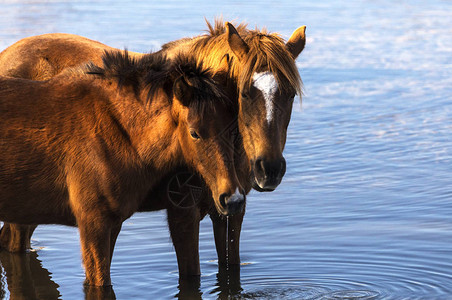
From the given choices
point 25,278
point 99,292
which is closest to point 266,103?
point 99,292

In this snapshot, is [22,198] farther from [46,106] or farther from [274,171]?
[274,171]

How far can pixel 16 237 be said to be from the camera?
23.5 ft

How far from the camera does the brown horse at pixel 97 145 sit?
17.4 feet

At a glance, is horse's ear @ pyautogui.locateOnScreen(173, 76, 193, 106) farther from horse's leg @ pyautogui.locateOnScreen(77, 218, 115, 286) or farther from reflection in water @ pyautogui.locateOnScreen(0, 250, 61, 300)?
reflection in water @ pyautogui.locateOnScreen(0, 250, 61, 300)

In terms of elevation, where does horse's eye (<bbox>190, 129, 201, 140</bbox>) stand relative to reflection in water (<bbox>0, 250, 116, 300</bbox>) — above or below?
above

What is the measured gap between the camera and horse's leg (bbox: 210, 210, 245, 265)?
6520 millimetres

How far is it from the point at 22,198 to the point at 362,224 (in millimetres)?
3372

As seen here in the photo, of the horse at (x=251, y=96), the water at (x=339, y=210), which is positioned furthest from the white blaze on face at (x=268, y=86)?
the water at (x=339, y=210)

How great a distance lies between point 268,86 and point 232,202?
2.57ft

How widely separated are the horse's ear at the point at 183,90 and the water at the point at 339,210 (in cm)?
172

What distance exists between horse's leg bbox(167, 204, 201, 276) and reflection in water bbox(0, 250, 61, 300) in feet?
3.14

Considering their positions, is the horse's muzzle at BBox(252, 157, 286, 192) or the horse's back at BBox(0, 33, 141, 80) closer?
the horse's muzzle at BBox(252, 157, 286, 192)

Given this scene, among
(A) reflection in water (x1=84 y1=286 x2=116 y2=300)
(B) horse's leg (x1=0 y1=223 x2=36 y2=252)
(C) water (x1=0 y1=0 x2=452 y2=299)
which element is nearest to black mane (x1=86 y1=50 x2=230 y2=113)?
(A) reflection in water (x1=84 y1=286 x2=116 y2=300)

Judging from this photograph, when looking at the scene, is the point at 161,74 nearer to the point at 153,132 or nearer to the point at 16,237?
the point at 153,132
